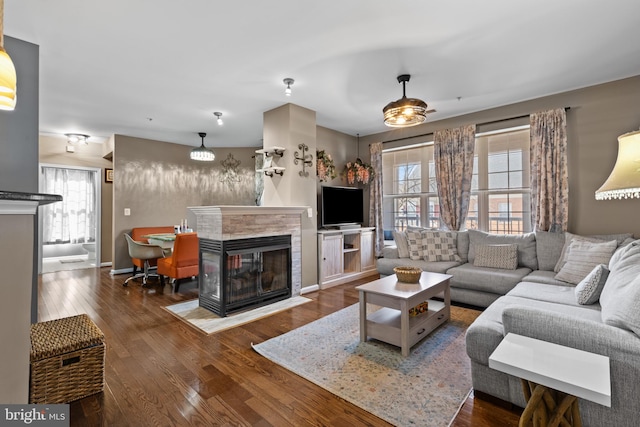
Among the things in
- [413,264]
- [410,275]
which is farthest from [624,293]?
[413,264]

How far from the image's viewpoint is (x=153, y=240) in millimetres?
5203

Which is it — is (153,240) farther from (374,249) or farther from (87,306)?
(374,249)

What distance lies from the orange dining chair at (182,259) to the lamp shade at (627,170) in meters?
4.49

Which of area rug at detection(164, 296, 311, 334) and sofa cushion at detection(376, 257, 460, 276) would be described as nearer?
area rug at detection(164, 296, 311, 334)

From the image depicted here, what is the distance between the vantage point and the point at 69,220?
7555 mm

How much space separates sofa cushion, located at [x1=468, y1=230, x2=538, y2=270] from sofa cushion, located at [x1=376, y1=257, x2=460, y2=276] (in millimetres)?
420

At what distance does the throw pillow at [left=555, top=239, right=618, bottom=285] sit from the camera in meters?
3.01

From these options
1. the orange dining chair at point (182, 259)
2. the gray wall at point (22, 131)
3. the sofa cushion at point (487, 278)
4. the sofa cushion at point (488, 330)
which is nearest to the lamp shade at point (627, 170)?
the sofa cushion at point (488, 330)

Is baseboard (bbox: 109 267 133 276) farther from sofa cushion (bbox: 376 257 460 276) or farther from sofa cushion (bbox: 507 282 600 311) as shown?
sofa cushion (bbox: 507 282 600 311)

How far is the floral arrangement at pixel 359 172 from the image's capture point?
557cm

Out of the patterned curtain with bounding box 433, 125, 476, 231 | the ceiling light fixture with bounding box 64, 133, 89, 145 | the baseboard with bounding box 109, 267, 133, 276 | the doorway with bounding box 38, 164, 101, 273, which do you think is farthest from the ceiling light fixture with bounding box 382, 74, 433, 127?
the doorway with bounding box 38, 164, 101, 273

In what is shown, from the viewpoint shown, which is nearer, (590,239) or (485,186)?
(590,239)

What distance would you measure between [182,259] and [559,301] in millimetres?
4457

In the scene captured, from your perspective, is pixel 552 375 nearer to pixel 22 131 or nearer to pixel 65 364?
pixel 65 364
